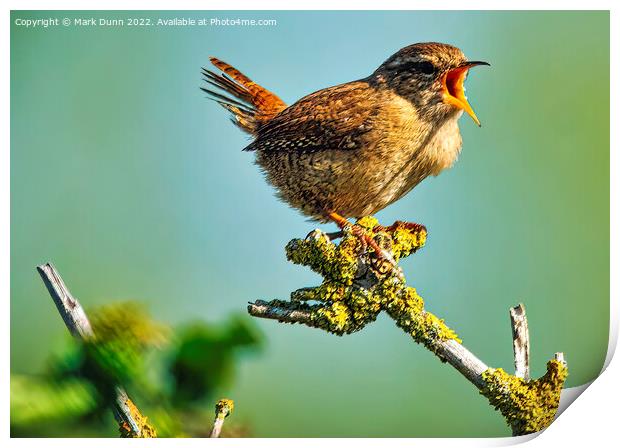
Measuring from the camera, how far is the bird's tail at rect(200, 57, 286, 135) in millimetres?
3195

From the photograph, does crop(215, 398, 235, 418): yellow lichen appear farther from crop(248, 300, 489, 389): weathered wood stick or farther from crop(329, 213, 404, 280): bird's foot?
crop(329, 213, 404, 280): bird's foot

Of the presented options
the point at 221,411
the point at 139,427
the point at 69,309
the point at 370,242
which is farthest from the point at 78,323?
the point at 370,242

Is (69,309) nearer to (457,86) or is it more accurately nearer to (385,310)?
(385,310)

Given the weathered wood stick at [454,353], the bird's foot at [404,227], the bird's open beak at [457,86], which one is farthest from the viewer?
the bird's foot at [404,227]

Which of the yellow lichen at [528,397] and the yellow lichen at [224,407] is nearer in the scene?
the yellow lichen at [528,397]

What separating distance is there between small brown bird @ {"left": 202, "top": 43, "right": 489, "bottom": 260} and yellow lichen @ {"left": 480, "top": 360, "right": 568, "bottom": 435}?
69cm

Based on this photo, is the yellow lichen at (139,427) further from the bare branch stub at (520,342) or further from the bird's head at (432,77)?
the bird's head at (432,77)

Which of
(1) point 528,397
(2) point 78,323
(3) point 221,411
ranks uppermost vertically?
(2) point 78,323

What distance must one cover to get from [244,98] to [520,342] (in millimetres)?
1439

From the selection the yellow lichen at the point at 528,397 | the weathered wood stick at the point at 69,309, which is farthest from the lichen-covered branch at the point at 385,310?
the weathered wood stick at the point at 69,309

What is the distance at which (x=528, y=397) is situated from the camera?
2.99 m

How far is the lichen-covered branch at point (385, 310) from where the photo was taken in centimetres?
292

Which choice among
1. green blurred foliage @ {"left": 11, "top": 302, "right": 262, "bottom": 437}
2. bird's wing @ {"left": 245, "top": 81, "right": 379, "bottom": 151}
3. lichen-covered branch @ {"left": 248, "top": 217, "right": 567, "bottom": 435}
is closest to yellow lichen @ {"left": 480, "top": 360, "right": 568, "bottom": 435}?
lichen-covered branch @ {"left": 248, "top": 217, "right": 567, "bottom": 435}

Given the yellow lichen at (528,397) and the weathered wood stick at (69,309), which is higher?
the weathered wood stick at (69,309)
